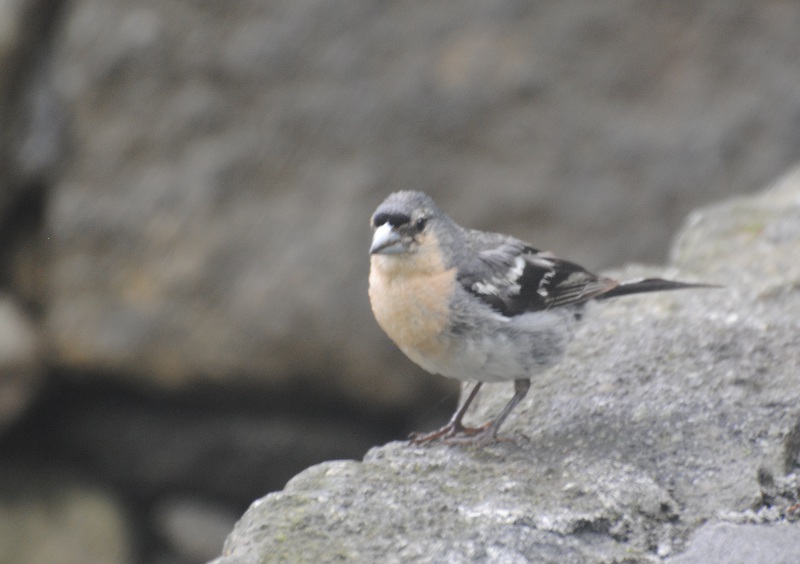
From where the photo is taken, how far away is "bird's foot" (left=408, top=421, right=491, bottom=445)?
300cm

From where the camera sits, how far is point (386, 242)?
3.15m

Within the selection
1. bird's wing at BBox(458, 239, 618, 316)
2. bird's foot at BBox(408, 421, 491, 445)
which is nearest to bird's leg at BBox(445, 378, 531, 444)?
bird's foot at BBox(408, 421, 491, 445)

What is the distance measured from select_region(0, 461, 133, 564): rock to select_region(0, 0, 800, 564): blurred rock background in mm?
45

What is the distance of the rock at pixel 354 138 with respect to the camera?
5285mm

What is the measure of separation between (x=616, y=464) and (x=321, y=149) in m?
3.08

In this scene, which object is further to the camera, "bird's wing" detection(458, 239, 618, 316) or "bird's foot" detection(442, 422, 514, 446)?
"bird's wing" detection(458, 239, 618, 316)

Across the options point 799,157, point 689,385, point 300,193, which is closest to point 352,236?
point 300,193

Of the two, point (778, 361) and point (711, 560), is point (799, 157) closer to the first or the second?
point (778, 361)

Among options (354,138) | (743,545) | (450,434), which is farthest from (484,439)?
(354,138)

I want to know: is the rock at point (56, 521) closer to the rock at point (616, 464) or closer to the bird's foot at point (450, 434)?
the rock at point (616, 464)

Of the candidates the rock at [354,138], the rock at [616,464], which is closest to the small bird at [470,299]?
the rock at [616,464]

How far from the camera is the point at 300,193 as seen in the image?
538 centimetres

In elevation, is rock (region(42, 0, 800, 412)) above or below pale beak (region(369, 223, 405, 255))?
above

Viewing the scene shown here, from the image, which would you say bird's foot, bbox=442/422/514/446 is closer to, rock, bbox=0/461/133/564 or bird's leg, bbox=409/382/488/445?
bird's leg, bbox=409/382/488/445
